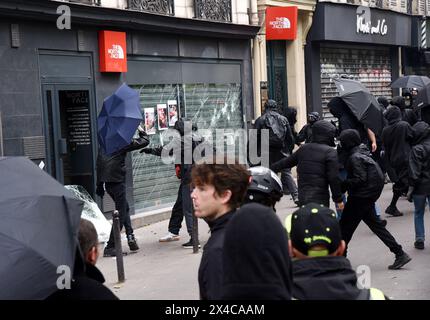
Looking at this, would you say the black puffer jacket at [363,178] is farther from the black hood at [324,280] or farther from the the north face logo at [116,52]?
the the north face logo at [116,52]

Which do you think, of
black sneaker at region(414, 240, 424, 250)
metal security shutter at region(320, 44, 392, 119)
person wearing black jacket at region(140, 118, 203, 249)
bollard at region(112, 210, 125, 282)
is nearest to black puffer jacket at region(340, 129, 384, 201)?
black sneaker at region(414, 240, 424, 250)

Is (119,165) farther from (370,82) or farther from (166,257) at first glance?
(370,82)

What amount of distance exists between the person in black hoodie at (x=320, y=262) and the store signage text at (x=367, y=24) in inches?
759

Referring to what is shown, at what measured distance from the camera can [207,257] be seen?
363 cm

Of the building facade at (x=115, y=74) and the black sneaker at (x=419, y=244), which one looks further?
the building facade at (x=115, y=74)

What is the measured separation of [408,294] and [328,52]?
14350 mm

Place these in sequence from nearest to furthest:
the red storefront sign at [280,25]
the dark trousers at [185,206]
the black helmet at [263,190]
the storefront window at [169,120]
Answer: the black helmet at [263,190] → the dark trousers at [185,206] → the storefront window at [169,120] → the red storefront sign at [280,25]

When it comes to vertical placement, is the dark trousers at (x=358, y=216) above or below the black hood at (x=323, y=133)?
below

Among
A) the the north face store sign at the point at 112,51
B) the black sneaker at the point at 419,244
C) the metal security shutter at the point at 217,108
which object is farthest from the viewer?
the metal security shutter at the point at 217,108

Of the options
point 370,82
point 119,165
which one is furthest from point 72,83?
point 370,82

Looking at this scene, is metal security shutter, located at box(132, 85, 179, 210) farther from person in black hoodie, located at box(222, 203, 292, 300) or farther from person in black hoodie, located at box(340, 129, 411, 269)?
person in black hoodie, located at box(222, 203, 292, 300)

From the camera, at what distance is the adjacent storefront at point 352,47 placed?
2052 cm

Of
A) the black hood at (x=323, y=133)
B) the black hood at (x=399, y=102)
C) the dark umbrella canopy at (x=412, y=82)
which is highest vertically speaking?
the dark umbrella canopy at (x=412, y=82)

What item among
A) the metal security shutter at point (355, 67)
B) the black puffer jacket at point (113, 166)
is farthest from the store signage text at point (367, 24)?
the black puffer jacket at point (113, 166)
